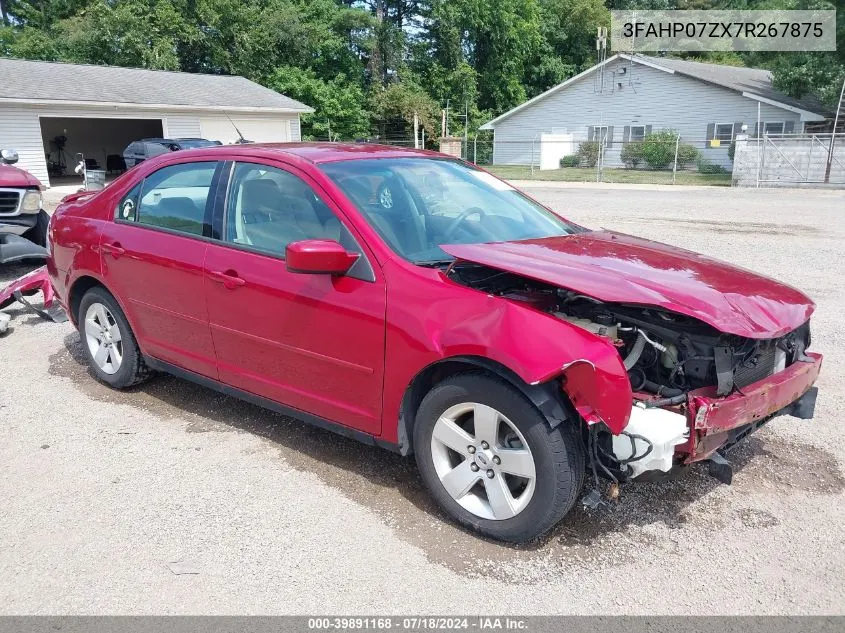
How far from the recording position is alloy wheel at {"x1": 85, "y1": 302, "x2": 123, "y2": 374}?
488 cm

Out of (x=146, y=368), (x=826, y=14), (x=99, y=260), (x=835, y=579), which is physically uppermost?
(x=826, y=14)

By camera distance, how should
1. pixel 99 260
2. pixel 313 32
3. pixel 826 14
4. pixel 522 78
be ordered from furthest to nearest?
pixel 522 78 → pixel 313 32 → pixel 826 14 → pixel 99 260

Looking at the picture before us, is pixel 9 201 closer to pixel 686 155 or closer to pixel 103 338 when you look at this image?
pixel 103 338

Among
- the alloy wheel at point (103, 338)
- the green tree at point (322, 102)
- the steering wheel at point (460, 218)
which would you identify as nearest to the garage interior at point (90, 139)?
the green tree at point (322, 102)

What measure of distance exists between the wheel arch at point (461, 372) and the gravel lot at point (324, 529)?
47 centimetres

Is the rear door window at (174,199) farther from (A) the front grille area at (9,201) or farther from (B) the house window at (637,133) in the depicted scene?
(B) the house window at (637,133)

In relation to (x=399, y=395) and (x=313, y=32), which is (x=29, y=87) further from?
(x=399, y=395)

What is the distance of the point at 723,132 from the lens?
3469cm

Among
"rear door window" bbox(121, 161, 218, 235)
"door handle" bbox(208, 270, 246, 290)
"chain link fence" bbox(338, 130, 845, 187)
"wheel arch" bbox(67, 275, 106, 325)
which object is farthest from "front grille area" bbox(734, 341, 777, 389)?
"chain link fence" bbox(338, 130, 845, 187)

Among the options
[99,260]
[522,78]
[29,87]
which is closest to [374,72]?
[522,78]

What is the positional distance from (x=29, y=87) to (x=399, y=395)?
91.7 ft

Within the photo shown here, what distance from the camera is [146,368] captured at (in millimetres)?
4879

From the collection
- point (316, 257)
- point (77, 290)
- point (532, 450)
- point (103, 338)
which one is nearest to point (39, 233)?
point (77, 290)

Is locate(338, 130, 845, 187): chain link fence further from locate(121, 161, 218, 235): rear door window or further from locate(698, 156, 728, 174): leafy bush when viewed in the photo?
locate(121, 161, 218, 235): rear door window
